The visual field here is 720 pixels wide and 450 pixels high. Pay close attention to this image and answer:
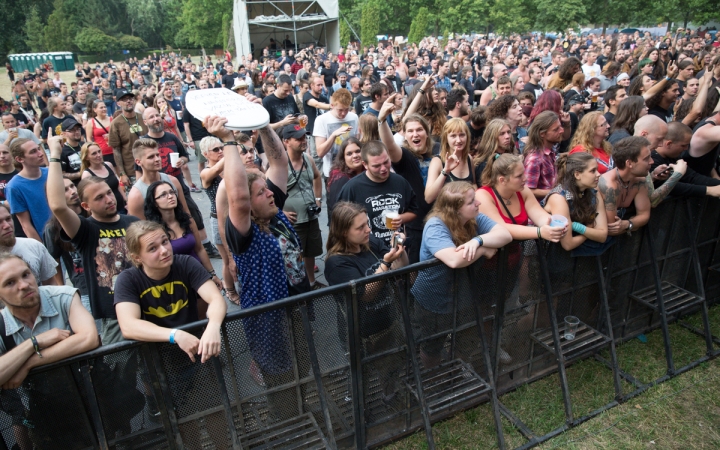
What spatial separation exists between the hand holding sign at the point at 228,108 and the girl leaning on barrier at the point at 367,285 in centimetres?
87

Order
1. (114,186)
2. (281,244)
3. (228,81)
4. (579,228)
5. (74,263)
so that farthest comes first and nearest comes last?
(228,81) < (114,186) < (74,263) < (579,228) < (281,244)

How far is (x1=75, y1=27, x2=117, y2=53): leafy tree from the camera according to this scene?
57438 millimetres

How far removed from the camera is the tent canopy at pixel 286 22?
87.0 feet

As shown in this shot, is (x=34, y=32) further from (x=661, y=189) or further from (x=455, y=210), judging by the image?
(x=661, y=189)

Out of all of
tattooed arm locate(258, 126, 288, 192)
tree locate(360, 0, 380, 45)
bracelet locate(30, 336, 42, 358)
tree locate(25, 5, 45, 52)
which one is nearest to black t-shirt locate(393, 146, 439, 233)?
tattooed arm locate(258, 126, 288, 192)

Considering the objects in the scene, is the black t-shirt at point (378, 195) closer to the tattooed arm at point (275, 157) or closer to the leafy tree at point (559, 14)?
the tattooed arm at point (275, 157)

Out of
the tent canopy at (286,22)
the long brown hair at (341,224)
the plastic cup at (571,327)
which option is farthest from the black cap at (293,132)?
the tent canopy at (286,22)

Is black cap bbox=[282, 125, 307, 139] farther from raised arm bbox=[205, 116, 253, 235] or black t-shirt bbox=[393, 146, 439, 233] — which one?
raised arm bbox=[205, 116, 253, 235]

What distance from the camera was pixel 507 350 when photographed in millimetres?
3643

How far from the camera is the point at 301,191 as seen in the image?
186 inches

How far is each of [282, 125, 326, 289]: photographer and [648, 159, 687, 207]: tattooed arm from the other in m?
3.11

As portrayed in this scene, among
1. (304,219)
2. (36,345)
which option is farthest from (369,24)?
(36,345)

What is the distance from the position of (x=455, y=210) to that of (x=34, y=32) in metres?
70.8

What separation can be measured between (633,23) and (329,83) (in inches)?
1883
